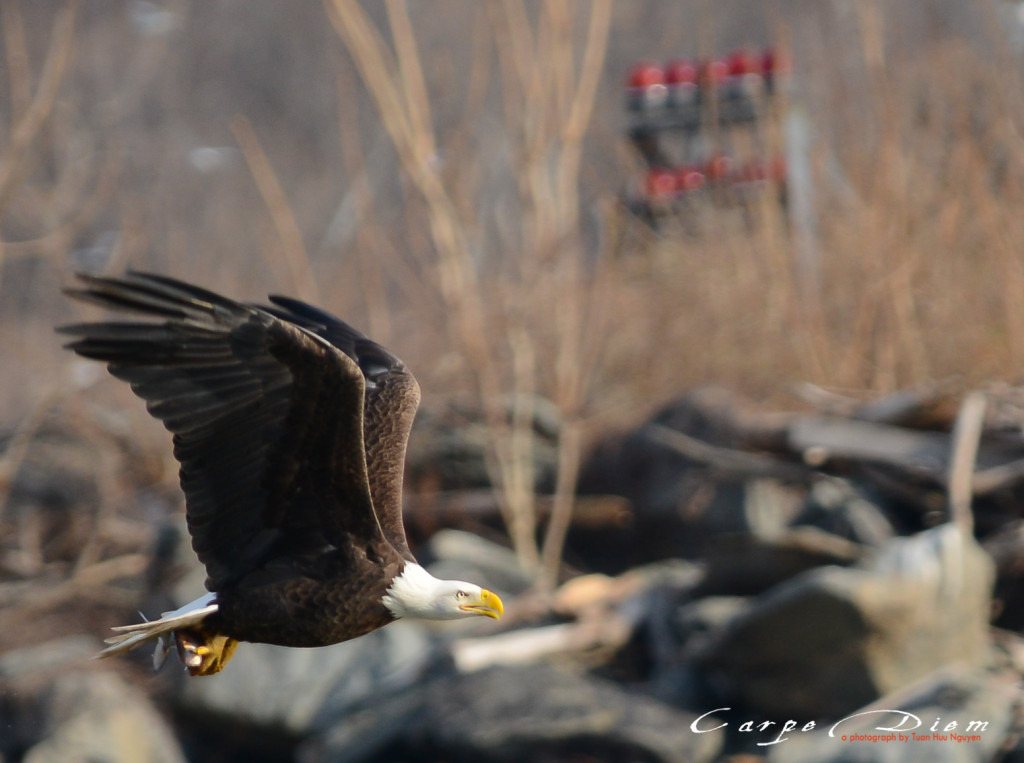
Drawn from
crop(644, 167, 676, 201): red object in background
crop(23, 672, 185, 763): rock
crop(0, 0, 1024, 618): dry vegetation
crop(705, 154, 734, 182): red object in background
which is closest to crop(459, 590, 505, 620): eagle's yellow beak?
crop(0, 0, 1024, 618): dry vegetation

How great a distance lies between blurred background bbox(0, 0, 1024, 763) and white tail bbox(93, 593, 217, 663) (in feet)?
12.7

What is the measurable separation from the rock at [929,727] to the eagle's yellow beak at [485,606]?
4.06 meters

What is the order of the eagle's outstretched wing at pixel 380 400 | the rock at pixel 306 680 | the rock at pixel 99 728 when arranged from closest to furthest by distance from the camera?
the eagle's outstretched wing at pixel 380 400 < the rock at pixel 99 728 < the rock at pixel 306 680

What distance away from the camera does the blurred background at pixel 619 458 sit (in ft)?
20.4

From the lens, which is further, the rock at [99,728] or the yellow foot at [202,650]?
the rock at [99,728]

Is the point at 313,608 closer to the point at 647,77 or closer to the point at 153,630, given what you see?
the point at 153,630

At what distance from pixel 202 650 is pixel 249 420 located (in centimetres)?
47

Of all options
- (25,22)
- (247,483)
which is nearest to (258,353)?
(247,483)

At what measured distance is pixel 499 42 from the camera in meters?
8.27

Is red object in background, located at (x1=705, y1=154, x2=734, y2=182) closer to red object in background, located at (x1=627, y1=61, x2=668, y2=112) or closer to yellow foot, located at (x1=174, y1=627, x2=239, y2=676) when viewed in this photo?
red object in background, located at (x1=627, y1=61, x2=668, y2=112)

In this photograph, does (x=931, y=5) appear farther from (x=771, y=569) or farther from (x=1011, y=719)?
(x=1011, y=719)

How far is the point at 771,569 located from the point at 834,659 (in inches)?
41.8

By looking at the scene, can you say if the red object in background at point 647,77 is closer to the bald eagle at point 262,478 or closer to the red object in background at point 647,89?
the red object in background at point 647,89

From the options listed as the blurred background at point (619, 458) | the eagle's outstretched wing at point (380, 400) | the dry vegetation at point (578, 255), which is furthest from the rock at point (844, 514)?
the eagle's outstretched wing at point (380, 400)
